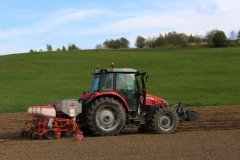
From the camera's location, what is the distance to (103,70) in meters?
14.2

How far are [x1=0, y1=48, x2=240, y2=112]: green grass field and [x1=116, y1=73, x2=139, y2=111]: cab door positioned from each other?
11.9 m

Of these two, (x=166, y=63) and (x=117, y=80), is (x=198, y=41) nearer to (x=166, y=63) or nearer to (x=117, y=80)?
(x=166, y=63)

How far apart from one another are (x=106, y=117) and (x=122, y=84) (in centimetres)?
112

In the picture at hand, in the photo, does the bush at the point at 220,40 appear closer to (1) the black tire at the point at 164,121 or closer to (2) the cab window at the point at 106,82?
(1) the black tire at the point at 164,121

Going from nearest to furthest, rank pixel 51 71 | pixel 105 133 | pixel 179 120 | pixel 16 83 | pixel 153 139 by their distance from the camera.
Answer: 1. pixel 153 139
2. pixel 105 133
3. pixel 179 120
4. pixel 16 83
5. pixel 51 71

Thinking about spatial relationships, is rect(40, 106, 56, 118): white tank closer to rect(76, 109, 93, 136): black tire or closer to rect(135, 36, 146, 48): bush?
rect(76, 109, 93, 136): black tire

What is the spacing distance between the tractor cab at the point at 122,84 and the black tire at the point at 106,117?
1.51ft

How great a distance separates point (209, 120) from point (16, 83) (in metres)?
23.3

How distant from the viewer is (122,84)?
46.5 feet

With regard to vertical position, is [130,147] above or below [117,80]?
below

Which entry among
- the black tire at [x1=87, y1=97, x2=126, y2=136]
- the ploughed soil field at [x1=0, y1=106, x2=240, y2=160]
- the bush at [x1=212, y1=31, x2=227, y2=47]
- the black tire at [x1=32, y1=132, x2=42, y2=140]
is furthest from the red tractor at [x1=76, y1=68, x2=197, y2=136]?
the bush at [x1=212, y1=31, x2=227, y2=47]

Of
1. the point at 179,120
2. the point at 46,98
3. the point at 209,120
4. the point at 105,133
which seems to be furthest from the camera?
the point at 46,98

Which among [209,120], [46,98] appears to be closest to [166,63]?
[46,98]

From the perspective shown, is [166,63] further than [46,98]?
Yes
